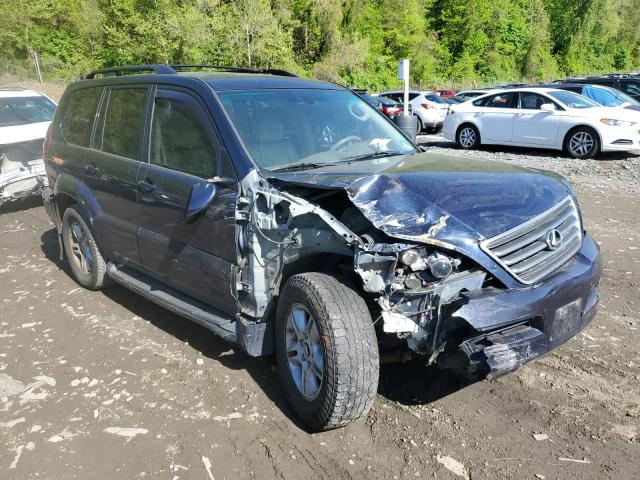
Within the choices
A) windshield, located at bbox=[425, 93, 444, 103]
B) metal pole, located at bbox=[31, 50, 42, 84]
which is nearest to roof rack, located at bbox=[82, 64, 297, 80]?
windshield, located at bbox=[425, 93, 444, 103]

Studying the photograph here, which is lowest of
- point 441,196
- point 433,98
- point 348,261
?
point 433,98

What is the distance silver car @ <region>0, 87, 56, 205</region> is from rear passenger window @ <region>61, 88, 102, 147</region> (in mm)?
3181

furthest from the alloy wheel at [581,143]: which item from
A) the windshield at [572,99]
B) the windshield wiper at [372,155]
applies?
the windshield wiper at [372,155]

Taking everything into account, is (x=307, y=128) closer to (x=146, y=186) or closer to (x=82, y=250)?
(x=146, y=186)

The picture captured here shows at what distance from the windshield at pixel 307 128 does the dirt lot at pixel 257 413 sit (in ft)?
4.87

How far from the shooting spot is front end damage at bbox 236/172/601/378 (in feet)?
8.58

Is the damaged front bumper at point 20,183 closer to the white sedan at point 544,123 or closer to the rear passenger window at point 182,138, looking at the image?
the rear passenger window at point 182,138

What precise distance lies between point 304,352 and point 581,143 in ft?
35.4

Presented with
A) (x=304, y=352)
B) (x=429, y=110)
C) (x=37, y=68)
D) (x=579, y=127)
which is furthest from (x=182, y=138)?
(x=37, y=68)

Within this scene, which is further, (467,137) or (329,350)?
(467,137)

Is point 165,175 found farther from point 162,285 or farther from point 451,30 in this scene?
point 451,30

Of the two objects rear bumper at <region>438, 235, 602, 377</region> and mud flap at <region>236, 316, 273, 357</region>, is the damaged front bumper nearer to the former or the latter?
mud flap at <region>236, 316, 273, 357</region>

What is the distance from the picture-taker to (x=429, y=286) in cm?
263

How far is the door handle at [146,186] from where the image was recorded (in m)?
3.93
